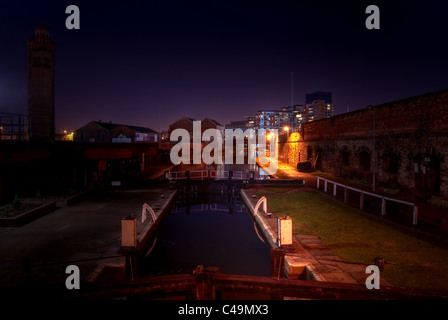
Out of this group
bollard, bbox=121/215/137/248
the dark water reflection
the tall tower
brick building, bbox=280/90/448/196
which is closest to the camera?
bollard, bbox=121/215/137/248

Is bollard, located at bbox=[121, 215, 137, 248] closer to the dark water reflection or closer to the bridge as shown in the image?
the dark water reflection

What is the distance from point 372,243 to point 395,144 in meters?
11.7

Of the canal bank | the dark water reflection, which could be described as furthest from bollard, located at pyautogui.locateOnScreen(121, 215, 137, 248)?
the canal bank

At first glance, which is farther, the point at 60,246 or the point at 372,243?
the point at 60,246

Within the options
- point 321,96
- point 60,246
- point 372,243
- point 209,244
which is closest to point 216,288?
point 372,243

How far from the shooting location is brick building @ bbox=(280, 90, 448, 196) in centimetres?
1445

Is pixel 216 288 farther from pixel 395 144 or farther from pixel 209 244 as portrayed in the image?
pixel 395 144

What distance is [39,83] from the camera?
20.4 m

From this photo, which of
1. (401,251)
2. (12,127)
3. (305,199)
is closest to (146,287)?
(401,251)

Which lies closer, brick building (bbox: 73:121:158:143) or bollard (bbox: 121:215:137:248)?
bollard (bbox: 121:215:137:248)

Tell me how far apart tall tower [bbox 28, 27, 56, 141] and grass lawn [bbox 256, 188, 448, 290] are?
59.5 ft

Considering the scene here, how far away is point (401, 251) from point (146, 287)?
704cm
